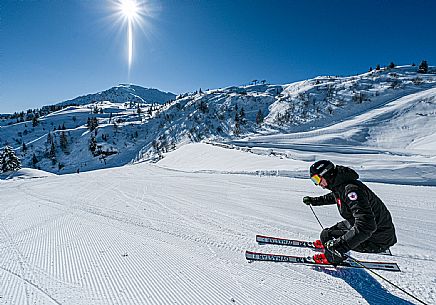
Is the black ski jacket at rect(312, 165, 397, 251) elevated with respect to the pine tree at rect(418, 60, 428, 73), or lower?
lower

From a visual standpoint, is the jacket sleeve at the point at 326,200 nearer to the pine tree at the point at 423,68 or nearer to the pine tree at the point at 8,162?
the pine tree at the point at 8,162

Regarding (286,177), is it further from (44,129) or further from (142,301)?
(44,129)

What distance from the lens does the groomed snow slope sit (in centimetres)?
268

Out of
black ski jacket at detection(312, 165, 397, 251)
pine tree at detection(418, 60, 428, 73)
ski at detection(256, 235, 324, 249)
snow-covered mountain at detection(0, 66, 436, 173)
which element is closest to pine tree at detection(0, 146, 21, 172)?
snow-covered mountain at detection(0, 66, 436, 173)

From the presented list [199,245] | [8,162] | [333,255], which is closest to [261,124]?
[8,162]

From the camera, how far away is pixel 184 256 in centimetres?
360

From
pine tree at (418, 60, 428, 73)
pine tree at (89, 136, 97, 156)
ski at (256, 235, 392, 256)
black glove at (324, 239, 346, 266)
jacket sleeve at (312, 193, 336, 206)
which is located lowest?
pine tree at (89, 136, 97, 156)

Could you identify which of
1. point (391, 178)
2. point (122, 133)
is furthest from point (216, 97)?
point (391, 178)

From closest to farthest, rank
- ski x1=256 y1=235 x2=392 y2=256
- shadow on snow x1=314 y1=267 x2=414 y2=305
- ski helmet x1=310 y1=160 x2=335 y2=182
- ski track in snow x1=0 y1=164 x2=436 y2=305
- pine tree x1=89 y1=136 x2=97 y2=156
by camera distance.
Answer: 1. shadow on snow x1=314 y1=267 x2=414 y2=305
2. ski track in snow x1=0 y1=164 x2=436 y2=305
3. ski helmet x1=310 y1=160 x2=335 y2=182
4. ski x1=256 y1=235 x2=392 y2=256
5. pine tree x1=89 y1=136 x2=97 y2=156

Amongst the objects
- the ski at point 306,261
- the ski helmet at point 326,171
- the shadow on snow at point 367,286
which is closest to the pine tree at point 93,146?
the ski at point 306,261

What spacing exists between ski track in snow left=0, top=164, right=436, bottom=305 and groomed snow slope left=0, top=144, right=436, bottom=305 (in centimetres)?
1

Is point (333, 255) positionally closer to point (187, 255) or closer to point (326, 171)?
point (326, 171)

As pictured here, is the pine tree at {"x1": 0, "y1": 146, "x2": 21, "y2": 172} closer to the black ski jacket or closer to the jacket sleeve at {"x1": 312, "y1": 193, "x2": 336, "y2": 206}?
the jacket sleeve at {"x1": 312, "y1": 193, "x2": 336, "y2": 206}

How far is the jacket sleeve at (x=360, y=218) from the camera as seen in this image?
8.37 ft
